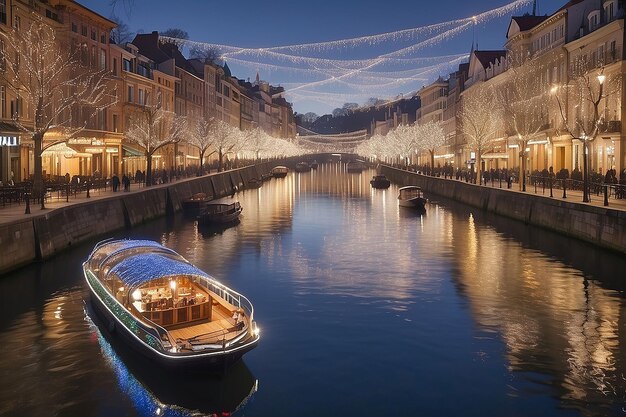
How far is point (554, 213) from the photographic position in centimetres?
4347

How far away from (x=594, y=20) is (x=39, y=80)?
1750 inches

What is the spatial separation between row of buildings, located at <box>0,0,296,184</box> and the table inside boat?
84.3 ft

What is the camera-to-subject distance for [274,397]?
16641 millimetres

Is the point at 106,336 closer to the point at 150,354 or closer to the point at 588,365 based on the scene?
the point at 150,354

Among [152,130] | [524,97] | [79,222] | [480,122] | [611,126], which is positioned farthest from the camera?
[480,122]

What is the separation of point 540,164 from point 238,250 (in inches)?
1753

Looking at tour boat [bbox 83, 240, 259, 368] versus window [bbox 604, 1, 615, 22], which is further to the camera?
window [bbox 604, 1, 615, 22]

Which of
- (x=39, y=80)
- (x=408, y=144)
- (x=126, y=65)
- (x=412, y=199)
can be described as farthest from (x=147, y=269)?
(x=408, y=144)

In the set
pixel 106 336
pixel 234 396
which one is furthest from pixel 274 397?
pixel 106 336

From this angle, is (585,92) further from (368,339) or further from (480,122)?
(368,339)

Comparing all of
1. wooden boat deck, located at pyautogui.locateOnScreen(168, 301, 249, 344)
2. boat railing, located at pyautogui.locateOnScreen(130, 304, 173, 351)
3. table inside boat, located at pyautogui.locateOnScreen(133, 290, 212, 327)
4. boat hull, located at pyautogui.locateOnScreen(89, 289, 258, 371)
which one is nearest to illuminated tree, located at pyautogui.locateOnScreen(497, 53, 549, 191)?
wooden boat deck, located at pyautogui.locateOnScreen(168, 301, 249, 344)

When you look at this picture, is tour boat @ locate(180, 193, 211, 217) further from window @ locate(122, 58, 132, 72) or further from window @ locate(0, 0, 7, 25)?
window @ locate(122, 58, 132, 72)

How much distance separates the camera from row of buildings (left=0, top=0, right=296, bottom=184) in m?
50.7

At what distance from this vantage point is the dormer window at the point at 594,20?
191ft
